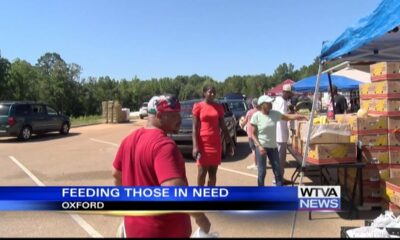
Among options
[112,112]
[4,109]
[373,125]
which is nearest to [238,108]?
[4,109]

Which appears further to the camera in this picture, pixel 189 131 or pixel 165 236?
pixel 189 131

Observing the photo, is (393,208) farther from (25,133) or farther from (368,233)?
(25,133)

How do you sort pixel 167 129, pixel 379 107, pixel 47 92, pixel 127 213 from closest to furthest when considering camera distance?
1. pixel 127 213
2. pixel 167 129
3. pixel 379 107
4. pixel 47 92

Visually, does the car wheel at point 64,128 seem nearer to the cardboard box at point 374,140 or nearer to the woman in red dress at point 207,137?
the woman in red dress at point 207,137

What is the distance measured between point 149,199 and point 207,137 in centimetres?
415

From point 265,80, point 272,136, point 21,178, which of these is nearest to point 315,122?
point 272,136

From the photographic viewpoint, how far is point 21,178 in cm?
1004

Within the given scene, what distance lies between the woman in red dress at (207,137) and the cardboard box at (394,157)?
258 cm

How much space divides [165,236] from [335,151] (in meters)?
4.57

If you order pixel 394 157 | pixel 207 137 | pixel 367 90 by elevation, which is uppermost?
pixel 367 90

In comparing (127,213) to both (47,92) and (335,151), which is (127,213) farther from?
(47,92)

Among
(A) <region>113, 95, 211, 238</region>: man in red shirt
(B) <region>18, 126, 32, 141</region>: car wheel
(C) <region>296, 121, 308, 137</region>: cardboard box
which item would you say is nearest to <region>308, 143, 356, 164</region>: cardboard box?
(C) <region>296, 121, 308, 137</region>: cardboard box

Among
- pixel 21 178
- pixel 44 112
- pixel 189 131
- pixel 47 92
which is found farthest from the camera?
pixel 47 92

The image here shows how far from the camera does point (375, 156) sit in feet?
21.4
